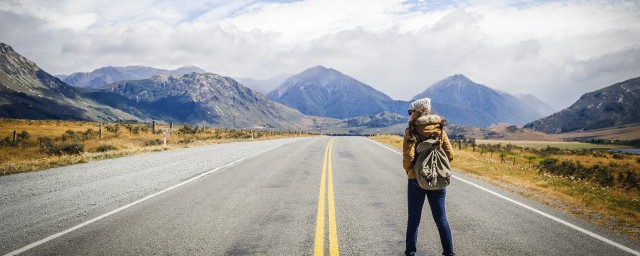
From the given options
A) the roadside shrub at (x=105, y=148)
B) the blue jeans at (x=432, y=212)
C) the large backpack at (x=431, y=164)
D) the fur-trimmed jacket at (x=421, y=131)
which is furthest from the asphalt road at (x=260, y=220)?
the roadside shrub at (x=105, y=148)

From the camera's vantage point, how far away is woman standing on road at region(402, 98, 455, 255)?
4.70m

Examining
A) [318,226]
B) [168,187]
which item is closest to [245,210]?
[318,226]

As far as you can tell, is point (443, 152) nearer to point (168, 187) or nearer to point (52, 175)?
point (168, 187)

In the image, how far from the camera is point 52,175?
11398mm

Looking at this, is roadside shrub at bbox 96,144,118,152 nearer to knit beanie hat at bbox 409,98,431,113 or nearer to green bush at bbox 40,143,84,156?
green bush at bbox 40,143,84,156

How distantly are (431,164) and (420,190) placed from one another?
1.30ft

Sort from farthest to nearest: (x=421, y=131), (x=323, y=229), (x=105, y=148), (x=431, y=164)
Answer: (x=105, y=148) < (x=323, y=229) < (x=421, y=131) < (x=431, y=164)

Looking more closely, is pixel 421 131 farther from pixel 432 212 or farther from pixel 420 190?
pixel 432 212

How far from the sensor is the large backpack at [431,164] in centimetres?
459

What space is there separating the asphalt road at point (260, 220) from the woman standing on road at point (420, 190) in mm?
441

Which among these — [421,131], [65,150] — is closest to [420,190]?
[421,131]

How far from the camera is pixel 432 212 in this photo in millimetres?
4762

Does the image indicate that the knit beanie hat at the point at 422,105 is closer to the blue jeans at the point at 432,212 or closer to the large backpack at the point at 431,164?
the large backpack at the point at 431,164

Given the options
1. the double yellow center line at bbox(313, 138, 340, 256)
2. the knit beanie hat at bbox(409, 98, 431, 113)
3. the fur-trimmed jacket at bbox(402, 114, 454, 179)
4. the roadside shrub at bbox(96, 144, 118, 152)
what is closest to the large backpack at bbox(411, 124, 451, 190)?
the fur-trimmed jacket at bbox(402, 114, 454, 179)
